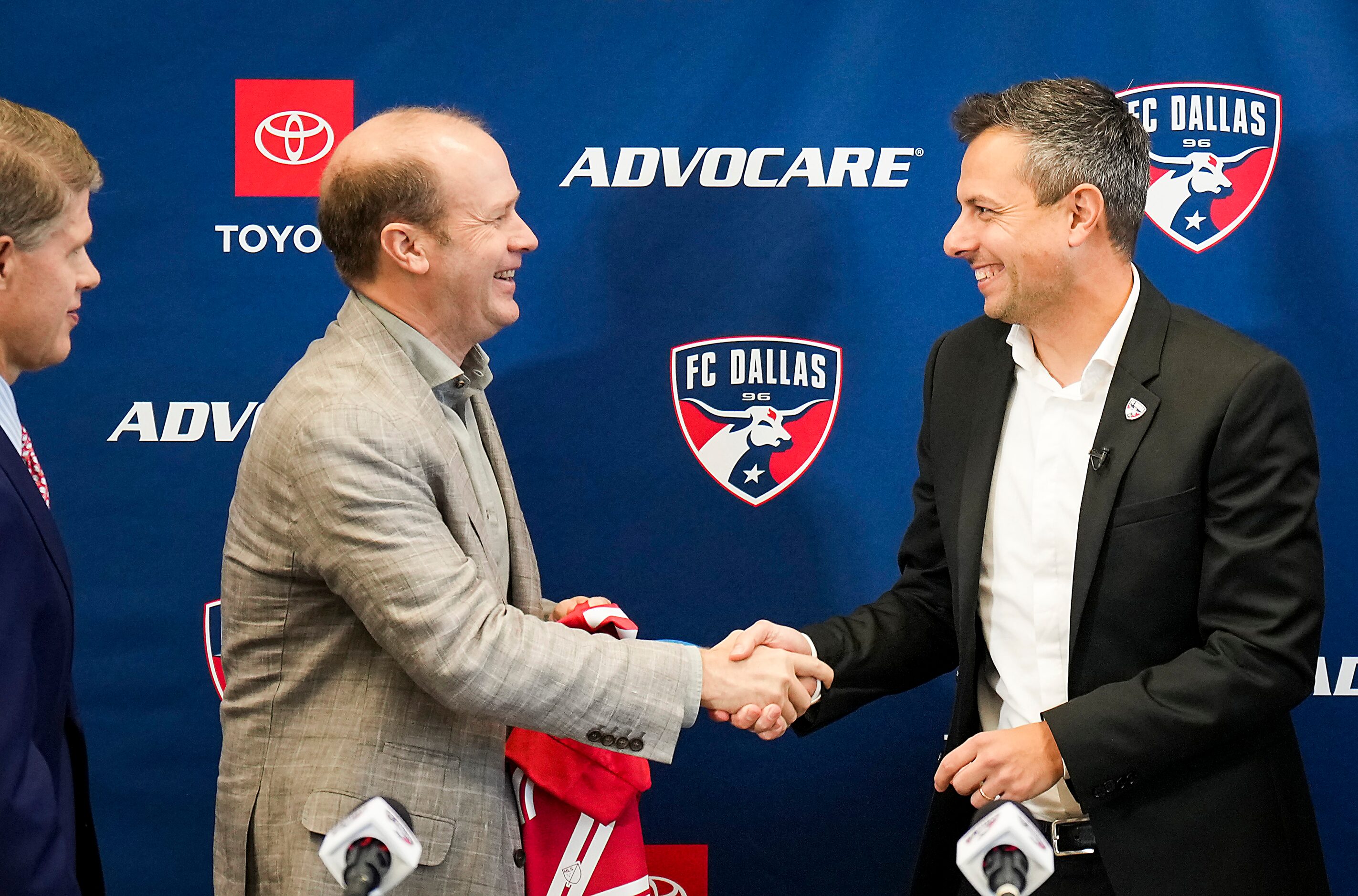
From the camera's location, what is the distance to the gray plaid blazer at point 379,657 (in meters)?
1.82

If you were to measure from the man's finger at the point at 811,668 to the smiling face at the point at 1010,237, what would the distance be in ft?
2.30

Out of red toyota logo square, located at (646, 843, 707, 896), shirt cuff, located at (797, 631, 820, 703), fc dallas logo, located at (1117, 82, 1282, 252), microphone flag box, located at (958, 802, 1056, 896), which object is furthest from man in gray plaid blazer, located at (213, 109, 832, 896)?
fc dallas logo, located at (1117, 82, 1282, 252)

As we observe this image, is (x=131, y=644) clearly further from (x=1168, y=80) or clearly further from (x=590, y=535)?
(x=1168, y=80)

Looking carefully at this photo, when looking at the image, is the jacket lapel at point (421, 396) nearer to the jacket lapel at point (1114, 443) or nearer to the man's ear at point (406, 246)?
the man's ear at point (406, 246)

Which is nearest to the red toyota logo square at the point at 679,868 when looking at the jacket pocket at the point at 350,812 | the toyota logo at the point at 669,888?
the toyota logo at the point at 669,888

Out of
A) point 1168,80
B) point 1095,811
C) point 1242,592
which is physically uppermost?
point 1168,80

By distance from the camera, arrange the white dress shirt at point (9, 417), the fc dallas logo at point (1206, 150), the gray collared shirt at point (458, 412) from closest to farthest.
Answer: the white dress shirt at point (9, 417)
the gray collared shirt at point (458, 412)
the fc dallas logo at point (1206, 150)

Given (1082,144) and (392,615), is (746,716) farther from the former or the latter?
(1082,144)

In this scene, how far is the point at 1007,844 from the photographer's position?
1438 millimetres

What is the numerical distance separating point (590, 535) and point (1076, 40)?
4.92 ft

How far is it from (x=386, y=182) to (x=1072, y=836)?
5.09 feet

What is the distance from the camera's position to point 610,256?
9.13 feet

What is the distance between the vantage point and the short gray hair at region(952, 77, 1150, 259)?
219cm

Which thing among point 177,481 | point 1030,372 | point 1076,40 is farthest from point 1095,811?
point 177,481
